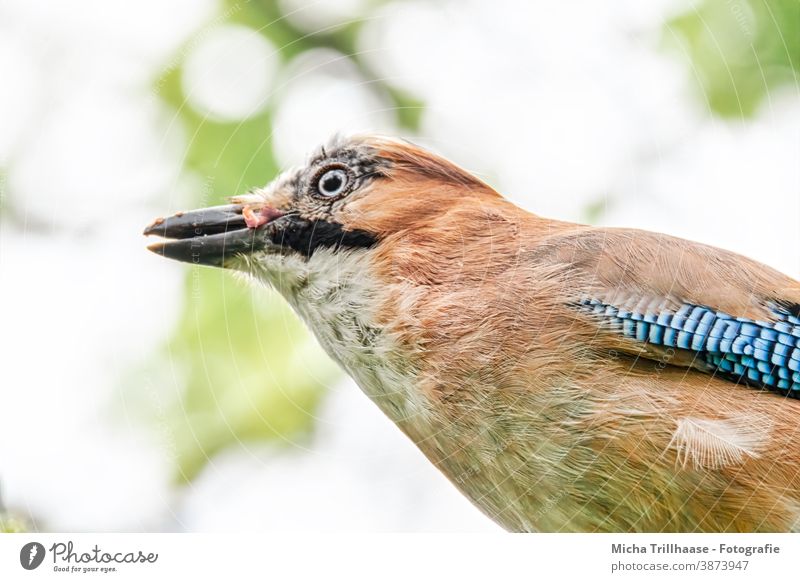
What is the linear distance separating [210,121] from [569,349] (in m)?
1.81

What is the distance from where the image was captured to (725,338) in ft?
9.52

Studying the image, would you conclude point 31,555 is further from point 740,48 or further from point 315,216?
point 740,48

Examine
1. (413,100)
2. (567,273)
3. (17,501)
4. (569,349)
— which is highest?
(413,100)

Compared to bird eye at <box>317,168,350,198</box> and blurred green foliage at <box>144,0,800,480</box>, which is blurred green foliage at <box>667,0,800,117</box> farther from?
bird eye at <box>317,168,350,198</box>

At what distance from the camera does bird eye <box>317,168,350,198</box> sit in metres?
3.27

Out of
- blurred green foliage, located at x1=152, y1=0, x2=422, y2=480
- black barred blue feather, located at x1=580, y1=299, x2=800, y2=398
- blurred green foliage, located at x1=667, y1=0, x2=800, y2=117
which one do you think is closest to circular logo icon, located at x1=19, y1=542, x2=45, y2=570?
blurred green foliage, located at x1=152, y1=0, x2=422, y2=480

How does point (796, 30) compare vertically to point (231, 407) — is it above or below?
above

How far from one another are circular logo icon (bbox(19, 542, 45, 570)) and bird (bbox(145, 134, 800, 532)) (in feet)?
3.15

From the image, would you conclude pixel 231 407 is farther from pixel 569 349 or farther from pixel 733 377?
pixel 733 377

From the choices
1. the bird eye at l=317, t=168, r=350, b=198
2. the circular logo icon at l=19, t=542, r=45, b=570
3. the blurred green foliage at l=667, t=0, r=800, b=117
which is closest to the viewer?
the circular logo icon at l=19, t=542, r=45, b=570

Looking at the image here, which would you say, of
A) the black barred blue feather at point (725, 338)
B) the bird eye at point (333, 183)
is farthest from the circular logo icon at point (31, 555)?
the black barred blue feather at point (725, 338)

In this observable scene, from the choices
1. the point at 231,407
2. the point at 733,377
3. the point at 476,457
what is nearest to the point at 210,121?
the point at 231,407

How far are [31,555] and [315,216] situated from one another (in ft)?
4.38

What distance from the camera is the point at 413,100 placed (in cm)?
378
